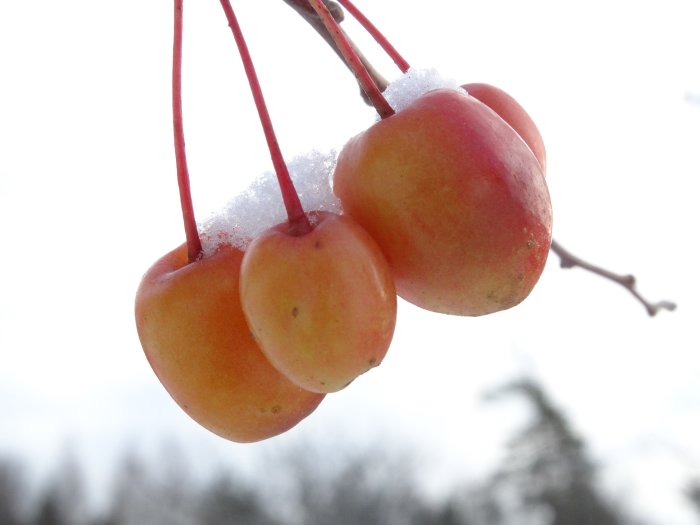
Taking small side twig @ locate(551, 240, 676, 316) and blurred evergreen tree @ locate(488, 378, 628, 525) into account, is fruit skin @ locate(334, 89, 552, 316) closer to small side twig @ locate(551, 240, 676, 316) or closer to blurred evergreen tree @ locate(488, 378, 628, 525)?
small side twig @ locate(551, 240, 676, 316)

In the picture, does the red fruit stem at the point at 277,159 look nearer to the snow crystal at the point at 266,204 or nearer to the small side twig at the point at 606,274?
the snow crystal at the point at 266,204

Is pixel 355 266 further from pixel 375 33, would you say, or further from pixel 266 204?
pixel 375 33

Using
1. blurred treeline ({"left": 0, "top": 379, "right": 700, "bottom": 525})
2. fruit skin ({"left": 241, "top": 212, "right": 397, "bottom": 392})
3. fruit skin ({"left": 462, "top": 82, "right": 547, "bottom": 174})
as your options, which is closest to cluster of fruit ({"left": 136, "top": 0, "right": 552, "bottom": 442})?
fruit skin ({"left": 241, "top": 212, "right": 397, "bottom": 392})

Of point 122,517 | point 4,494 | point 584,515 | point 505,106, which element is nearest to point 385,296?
point 505,106

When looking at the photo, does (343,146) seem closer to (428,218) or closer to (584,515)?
(428,218)

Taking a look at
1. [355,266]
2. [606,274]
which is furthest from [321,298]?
[606,274]
